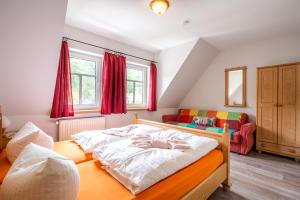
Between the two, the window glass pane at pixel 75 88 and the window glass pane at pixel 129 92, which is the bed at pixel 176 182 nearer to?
the window glass pane at pixel 75 88

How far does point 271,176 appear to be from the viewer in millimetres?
2338

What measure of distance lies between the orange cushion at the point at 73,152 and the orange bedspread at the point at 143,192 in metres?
0.14

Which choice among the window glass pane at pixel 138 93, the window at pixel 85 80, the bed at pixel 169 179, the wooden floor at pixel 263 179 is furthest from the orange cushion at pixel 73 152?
the window glass pane at pixel 138 93

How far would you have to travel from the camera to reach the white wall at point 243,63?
→ 3315 millimetres

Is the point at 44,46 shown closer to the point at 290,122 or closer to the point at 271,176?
the point at 271,176

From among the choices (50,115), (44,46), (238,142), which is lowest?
(238,142)

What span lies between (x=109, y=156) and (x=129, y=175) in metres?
0.36

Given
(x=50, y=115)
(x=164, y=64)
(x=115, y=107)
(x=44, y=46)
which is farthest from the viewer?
(x=164, y=64)

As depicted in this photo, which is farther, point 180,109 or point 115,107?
point 180,109

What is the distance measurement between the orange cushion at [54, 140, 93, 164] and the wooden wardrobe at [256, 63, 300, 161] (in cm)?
352

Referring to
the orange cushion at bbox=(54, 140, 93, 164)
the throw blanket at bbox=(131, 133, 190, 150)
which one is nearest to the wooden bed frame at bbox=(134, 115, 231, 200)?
the throw blanket at bbox=(131, 133, 190, 150)

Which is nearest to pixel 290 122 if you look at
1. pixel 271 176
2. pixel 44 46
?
pixel 271 176

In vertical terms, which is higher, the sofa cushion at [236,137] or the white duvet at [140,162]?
the white duvet at [140,162]

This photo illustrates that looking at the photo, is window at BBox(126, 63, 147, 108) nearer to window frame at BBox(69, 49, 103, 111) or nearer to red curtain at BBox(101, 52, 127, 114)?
Answer: red curtain at BBox(101, 52, 127, 114)
